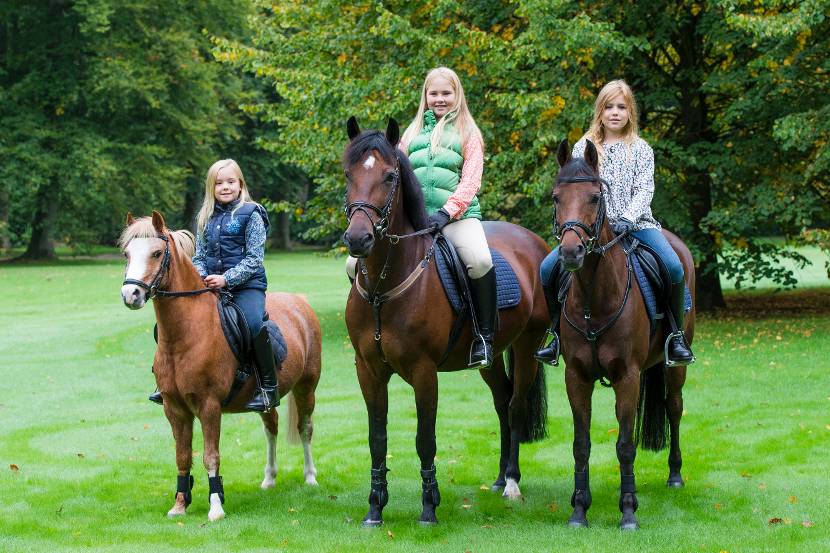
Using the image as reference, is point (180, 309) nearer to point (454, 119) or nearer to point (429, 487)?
point (429, 487)

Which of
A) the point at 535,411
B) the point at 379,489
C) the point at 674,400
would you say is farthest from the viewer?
the point at 535,411

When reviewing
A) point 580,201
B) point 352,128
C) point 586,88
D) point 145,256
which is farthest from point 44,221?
point 580,201

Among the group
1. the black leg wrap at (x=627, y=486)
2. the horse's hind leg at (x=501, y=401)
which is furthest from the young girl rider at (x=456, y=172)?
the black leg wrap at (x=627, y=486)

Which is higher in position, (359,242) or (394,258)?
(359,242)

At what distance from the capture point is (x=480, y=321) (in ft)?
24.2

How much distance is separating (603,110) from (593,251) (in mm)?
1219

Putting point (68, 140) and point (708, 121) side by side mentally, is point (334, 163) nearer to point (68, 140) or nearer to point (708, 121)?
point (708, 121)

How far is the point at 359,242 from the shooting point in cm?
621

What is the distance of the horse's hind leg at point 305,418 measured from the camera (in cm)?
856

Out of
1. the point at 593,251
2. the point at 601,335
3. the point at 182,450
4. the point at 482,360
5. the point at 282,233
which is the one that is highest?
the point at 593,251

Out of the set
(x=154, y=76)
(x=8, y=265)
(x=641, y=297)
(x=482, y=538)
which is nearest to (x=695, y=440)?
(x=641, y=297)

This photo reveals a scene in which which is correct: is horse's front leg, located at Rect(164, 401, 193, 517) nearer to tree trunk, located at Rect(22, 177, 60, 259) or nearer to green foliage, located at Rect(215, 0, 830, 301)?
green foliage, located at Rect(215, 0, 830, 301)

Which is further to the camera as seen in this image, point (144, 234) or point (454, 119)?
point (454, 119)

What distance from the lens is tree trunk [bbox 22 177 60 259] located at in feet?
141
